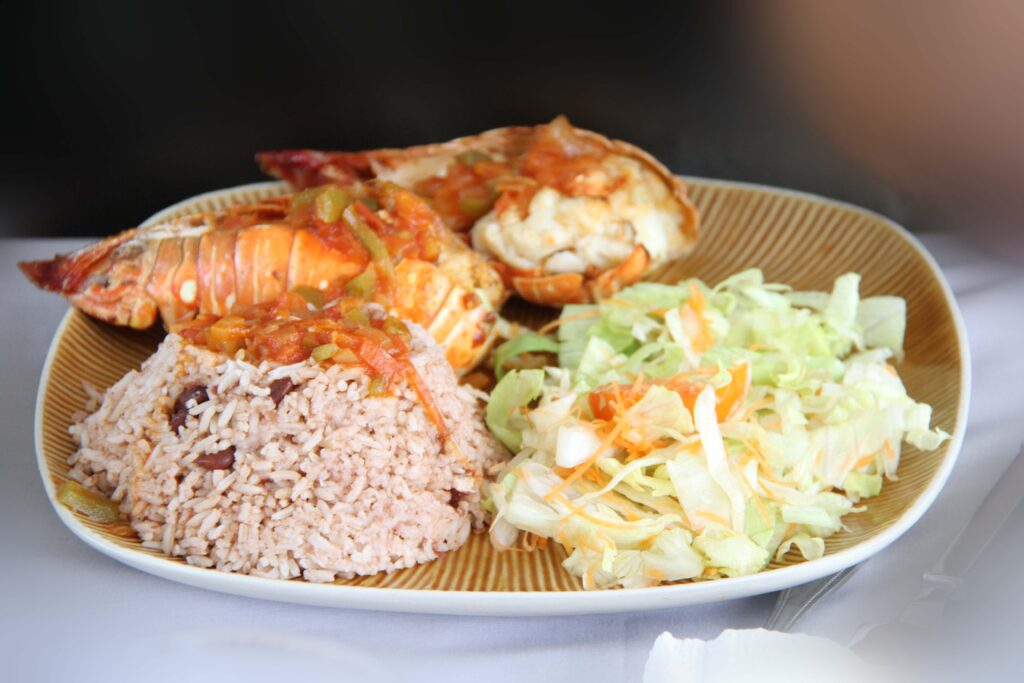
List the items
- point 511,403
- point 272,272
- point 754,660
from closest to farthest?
point 754,660, point 511,403, point 272,272

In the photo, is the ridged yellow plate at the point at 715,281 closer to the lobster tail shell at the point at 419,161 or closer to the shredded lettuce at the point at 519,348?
the lobster tail shell at the point at 419,161

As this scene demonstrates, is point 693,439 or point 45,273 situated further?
point 45,273

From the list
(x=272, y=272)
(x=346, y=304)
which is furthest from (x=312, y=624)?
(x=272, y=272)

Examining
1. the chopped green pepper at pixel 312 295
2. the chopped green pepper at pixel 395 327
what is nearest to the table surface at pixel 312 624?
the chopped green pepper at pixel 395 327

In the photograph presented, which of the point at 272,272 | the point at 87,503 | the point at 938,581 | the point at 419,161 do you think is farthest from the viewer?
the point at 419,161

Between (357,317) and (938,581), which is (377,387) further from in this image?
(938,581)

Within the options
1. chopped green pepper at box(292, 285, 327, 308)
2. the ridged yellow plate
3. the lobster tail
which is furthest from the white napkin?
the lobster tail
